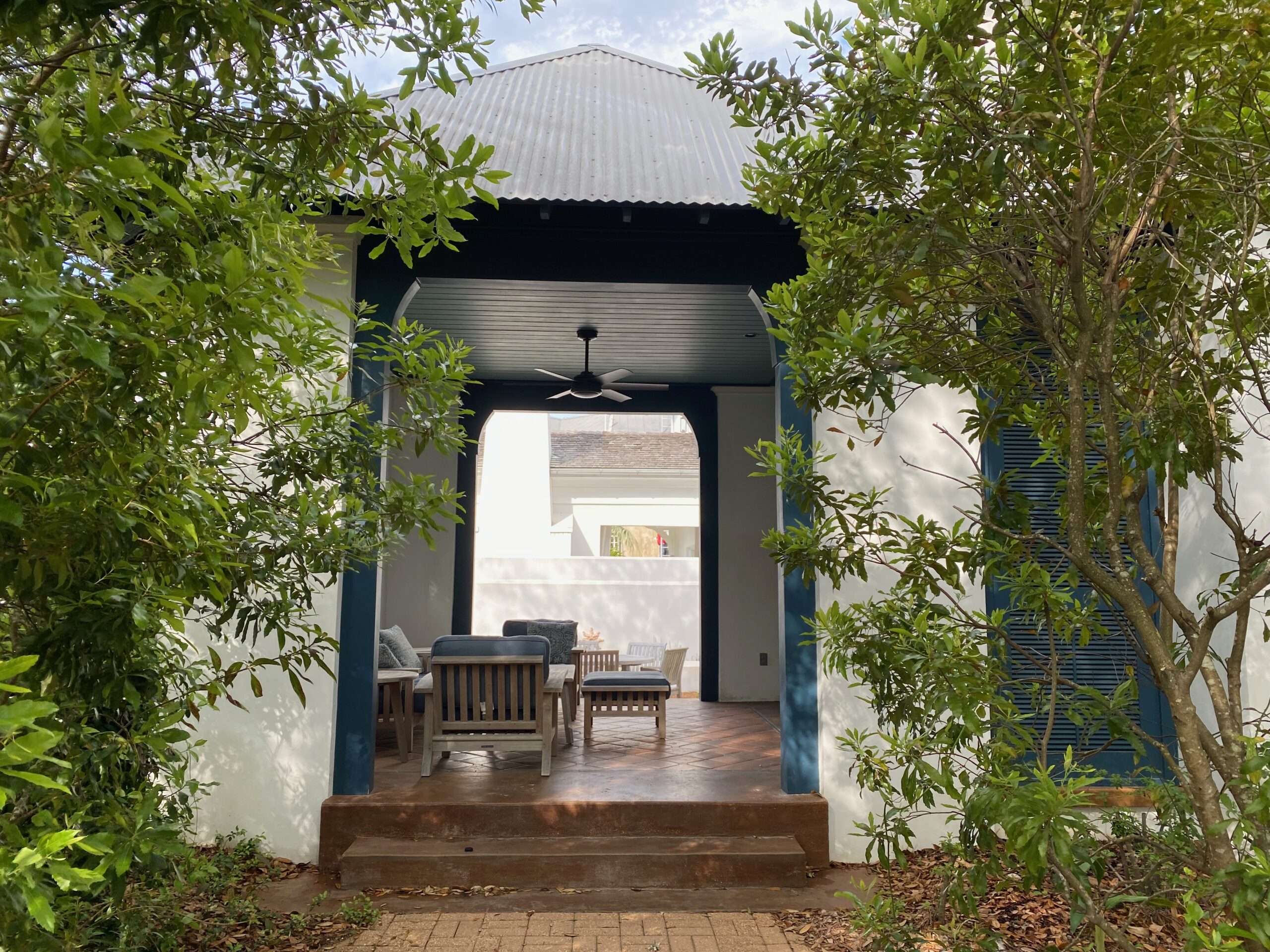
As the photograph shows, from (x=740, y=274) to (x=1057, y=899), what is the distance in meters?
3.63

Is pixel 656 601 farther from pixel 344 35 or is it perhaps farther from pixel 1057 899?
pixel 344 35

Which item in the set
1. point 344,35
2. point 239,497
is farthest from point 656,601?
point 344,35

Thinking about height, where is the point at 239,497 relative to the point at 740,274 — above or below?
below

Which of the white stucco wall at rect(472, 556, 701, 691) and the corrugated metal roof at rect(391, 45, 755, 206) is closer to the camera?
the corrugated metal roof at rect(391, 45, 755, 206)

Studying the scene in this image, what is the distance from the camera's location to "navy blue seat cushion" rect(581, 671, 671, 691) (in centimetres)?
698

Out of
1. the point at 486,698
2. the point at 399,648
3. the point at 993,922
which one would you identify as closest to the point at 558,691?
the point at 486,698

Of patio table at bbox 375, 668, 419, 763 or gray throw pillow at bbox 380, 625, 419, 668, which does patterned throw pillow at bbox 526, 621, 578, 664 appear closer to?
gray throw pillow at bbox 380, 625, 419, 668

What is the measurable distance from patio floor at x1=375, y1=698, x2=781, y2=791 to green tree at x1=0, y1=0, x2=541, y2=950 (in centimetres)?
324

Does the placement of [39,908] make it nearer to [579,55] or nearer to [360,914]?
[360,914]

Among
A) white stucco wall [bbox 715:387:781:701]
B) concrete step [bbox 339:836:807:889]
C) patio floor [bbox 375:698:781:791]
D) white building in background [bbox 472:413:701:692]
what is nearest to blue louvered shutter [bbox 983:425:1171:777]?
patio floor [bbox 375:698:781:791]

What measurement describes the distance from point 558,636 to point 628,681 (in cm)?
200

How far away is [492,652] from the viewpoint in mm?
5711

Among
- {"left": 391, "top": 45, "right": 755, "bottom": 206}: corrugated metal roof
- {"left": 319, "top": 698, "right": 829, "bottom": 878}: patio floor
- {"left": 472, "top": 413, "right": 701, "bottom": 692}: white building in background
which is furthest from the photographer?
{"left": 472, "top": 413, "right": 701, "bottom": 692}: white building in background

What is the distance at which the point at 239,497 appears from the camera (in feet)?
10.9
